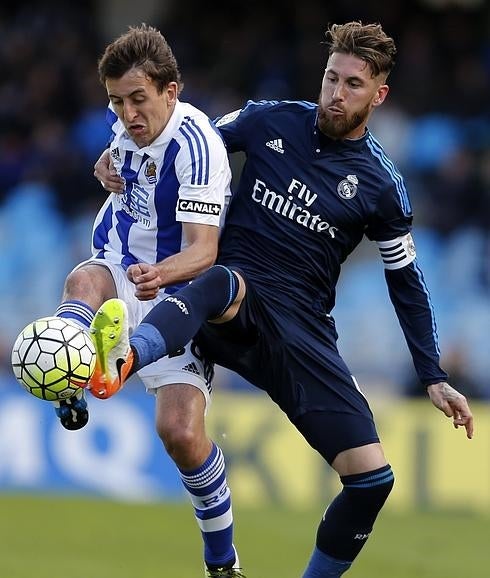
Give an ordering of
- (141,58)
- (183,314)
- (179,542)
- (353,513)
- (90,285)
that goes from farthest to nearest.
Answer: (179,542)
(353,513)
(90,285)
(141,58)
(183,314)

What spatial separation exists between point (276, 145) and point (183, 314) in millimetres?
1349

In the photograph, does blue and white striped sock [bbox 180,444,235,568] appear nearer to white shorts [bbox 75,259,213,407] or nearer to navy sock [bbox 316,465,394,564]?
white shorts [bbox 75,259,213,407]

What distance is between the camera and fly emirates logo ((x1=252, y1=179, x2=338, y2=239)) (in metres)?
7.23

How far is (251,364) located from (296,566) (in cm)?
310

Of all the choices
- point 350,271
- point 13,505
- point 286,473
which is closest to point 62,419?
point 13,505

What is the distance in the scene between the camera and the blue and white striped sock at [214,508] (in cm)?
745

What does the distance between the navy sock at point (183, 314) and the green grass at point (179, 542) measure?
256 centimetres

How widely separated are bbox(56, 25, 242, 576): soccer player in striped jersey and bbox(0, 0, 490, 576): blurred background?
21.8 ft

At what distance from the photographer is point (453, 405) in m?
7.25

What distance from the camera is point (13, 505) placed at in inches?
509

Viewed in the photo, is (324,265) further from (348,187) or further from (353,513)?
(353,513)

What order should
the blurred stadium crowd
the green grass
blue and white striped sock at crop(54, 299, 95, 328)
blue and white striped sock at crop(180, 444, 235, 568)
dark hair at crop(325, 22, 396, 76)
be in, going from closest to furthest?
blue and white striped sock at crop(54, 299, 95, 328) → dark hair at crop(325, 22, 396, 76) → blue and white striped sock at crop(180, 444, 235, 568) → the green grass → the blurred stadium crowd

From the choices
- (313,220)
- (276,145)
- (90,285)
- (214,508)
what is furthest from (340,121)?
(214,508)

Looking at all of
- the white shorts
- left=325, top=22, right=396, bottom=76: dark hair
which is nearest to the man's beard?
left=325, top=22, right=396, bottom=76: dark hair
